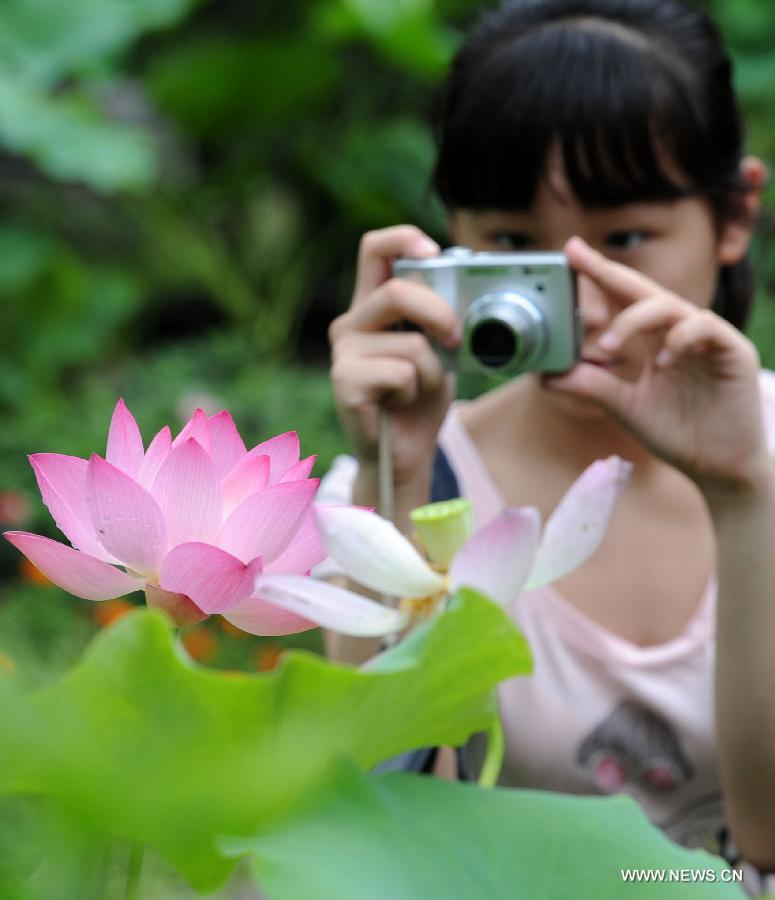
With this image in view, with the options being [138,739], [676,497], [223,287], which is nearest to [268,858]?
[138,739]

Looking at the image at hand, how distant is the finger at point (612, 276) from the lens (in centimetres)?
60

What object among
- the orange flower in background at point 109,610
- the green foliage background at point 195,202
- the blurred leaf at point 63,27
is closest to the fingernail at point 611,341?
the orange flower in background at point 109,610

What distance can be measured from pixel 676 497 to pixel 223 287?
2307 millimetres

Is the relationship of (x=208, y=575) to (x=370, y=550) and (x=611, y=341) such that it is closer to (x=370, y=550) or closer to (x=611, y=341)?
(x=370, y=550)

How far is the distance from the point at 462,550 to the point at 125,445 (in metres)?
0.08

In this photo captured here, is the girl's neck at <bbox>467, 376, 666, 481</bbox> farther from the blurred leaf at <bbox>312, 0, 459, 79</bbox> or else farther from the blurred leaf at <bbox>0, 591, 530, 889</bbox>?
the blurred leaf at <bbox>312, 0, 459, 79</bbox>

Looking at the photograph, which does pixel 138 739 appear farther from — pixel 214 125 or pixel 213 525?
pixel 214 125

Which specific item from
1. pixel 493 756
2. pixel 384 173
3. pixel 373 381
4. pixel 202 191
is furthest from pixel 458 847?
pixel 202 191

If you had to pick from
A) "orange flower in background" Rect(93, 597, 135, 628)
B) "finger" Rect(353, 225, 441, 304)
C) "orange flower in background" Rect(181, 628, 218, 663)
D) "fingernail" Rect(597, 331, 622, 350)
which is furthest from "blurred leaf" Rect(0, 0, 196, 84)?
"fingernail" Rect(597, 331, 622, 350)

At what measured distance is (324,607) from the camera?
21 cm

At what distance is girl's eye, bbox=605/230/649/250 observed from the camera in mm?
746

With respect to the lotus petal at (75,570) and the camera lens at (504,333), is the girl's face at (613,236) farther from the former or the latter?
the lotus petal at (75,570)

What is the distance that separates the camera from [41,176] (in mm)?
3273

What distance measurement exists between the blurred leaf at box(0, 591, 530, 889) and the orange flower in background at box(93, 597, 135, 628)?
116 cm
